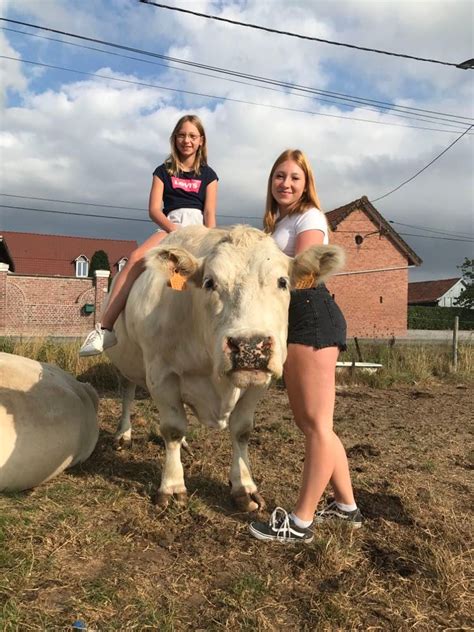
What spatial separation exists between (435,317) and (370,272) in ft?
31.7

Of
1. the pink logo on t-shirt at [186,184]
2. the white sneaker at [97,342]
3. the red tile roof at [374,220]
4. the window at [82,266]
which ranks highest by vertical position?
the red tile roof at [374,220]

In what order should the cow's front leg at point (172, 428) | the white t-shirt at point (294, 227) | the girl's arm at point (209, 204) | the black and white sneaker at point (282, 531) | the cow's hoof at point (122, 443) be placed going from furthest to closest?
the girl's arm at point (209, 204) → the cow's hoof at point (122, 443) → the cow's front leg at point (172, 428) → the white t-shirt at point (294, 227) → the black and white sneaker at point (282, 531)

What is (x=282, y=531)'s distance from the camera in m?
3.35

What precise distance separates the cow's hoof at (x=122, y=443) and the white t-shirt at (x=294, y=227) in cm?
280

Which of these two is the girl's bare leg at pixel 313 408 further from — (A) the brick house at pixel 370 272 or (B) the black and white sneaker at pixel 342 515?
(A) the brick house at pixel 370 272

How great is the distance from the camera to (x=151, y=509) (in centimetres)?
387

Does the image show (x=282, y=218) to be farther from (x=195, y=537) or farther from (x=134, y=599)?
(x=134, y=599)

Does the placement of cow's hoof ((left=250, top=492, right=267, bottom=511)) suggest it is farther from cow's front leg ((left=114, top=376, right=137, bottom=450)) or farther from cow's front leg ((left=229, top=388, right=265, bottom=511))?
cow's front leg ((left=114, top=376, right=137, bottom=450))

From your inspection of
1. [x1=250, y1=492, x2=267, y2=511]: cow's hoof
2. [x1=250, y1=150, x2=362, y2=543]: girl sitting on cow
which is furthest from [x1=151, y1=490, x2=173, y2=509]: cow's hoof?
[x1=250, y1=150, x2=362, y2=543]: girl sitting on cow

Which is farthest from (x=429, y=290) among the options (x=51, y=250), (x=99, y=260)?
(x=51, y=250)

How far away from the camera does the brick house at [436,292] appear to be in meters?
65.3

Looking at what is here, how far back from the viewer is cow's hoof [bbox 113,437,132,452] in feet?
18.0

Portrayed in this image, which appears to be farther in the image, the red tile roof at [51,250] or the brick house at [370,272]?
the red tile roof at [51,250]

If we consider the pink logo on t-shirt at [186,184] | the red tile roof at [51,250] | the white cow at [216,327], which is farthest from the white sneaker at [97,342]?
the red tile roof at [51,250]
